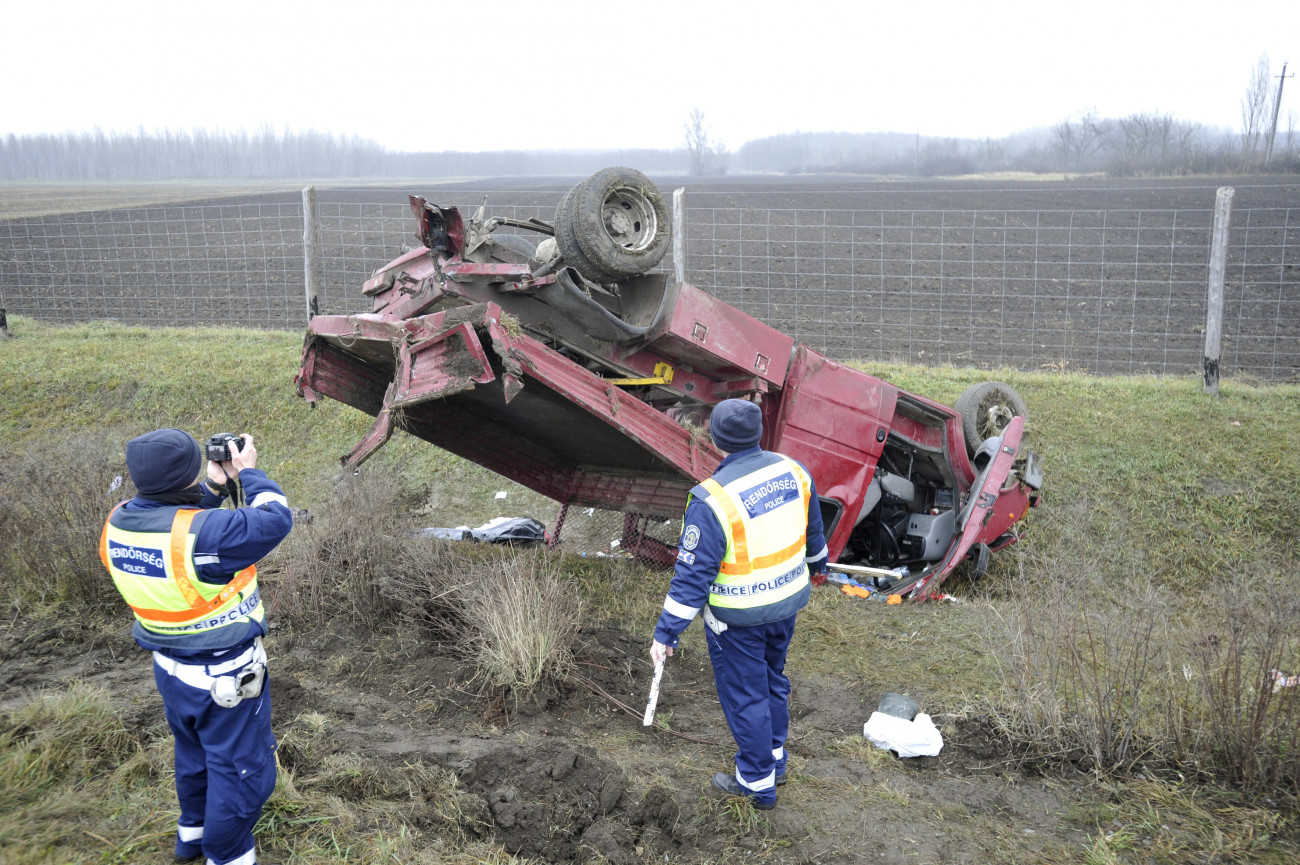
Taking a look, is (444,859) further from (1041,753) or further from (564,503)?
(564,503)

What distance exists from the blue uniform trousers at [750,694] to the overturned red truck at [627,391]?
154cm

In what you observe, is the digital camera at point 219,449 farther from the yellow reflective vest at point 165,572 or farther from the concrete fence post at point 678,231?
the concrete fence post at point 678,231

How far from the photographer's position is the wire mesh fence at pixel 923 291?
1095cm

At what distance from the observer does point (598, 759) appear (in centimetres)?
359

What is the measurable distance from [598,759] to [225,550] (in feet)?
5.40

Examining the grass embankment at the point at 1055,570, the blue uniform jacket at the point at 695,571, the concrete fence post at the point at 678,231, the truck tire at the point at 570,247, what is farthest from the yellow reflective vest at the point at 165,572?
the concrete fence post at the point at 678,231

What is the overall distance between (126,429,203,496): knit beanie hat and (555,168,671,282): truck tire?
7.83ft

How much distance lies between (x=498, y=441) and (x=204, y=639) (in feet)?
9.91

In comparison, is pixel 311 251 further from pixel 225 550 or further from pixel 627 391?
pixel 225 550

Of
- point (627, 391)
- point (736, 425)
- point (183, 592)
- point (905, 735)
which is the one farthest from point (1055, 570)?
point (183, 592)

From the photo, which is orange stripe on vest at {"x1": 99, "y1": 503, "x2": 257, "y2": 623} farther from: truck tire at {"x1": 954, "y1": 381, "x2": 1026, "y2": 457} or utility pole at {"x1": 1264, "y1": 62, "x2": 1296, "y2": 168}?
utility pole at {"x1": 1264, "y1": 62, "x2": 1296, "y2": 168}

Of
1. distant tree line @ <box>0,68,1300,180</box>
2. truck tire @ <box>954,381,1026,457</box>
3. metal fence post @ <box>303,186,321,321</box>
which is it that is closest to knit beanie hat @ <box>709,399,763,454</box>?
truck tire @ <box>954,381,1026,457</box>

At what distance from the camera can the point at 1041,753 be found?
3648mm

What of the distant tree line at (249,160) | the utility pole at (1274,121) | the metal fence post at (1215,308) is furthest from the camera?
the distant tree line at (249,160)
